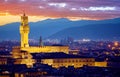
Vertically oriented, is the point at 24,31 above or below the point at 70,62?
above

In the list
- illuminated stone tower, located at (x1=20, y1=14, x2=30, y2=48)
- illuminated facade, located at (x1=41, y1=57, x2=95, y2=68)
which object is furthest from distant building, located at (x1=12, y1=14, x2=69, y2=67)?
illuminated facade, located at (x1=41, y1=57, x2=95, y2=68)

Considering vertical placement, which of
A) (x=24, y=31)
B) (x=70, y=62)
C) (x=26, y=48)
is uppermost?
(x=24, y=31)

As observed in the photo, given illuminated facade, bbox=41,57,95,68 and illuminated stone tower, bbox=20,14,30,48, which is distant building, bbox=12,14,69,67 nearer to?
illuminated stone tower, bbox=20,14,30,48

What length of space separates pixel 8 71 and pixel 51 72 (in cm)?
476

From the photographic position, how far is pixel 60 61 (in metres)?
99.5

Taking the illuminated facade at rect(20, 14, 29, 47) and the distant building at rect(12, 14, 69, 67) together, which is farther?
the illuminated facade at rect(20, 14, 29, 47)

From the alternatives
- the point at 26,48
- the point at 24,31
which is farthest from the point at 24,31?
the point at 26,48

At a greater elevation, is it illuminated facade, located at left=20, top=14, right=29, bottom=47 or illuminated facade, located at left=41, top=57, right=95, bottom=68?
illuminated facade, located at left=20, top=14, right=29, bottom=47

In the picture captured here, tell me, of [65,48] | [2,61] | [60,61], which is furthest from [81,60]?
[65,48]

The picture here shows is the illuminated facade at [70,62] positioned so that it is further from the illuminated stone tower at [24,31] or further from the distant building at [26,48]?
the illuminated stone tower at [24,31]

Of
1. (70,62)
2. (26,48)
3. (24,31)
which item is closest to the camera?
(70,62)

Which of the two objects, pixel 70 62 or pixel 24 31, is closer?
pixel 70 62

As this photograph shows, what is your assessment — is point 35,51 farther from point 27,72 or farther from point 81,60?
point 27,72

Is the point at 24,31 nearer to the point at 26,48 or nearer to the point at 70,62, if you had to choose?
the point at 26,48
